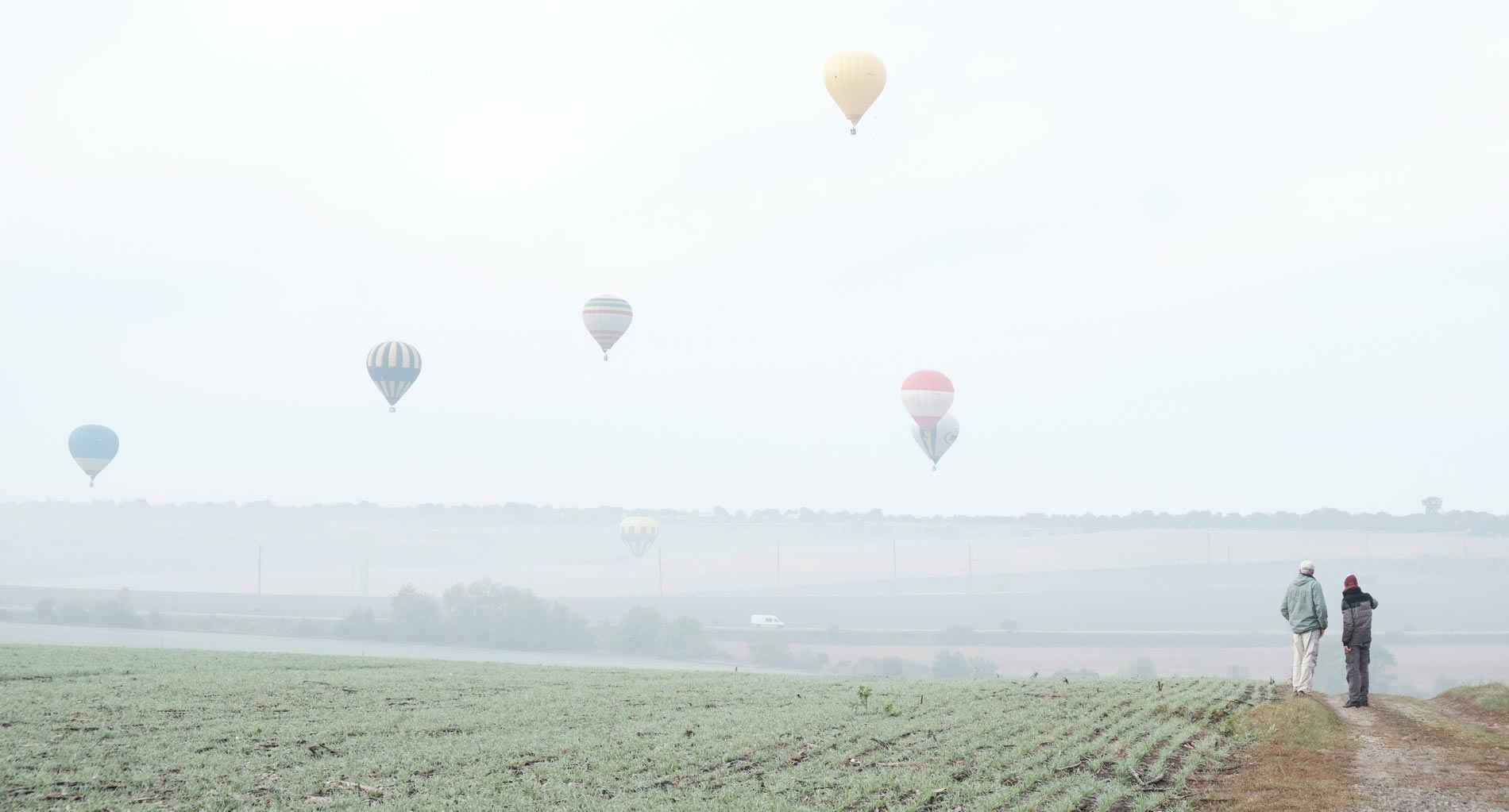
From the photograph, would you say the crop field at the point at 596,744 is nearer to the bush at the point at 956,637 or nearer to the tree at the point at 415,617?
the tree at the point at 415,617

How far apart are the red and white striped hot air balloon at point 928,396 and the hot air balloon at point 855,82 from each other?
3535cm

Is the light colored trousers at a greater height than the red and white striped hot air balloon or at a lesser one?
lesser

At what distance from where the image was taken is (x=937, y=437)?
11156 cm

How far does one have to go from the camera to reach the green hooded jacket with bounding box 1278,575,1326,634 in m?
23.9

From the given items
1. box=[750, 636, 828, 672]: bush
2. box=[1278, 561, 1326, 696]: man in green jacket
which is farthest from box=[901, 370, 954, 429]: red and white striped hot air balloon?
box=[1278, 561, 1326, 696]: man in green jacket

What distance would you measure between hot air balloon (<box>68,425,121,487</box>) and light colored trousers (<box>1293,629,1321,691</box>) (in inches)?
4466

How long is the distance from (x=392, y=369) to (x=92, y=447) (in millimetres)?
37196

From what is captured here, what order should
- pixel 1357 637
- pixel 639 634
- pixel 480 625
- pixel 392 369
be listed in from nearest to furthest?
pixel 1357 637 < pixel 392 369 < pixel 639 634 < pixel 480 625

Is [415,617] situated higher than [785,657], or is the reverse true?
[415,617]

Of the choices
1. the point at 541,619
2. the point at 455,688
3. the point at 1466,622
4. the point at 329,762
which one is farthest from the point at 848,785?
the point at 1466,622

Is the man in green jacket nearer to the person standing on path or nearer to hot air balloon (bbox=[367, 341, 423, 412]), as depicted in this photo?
Answer: the person standing on path

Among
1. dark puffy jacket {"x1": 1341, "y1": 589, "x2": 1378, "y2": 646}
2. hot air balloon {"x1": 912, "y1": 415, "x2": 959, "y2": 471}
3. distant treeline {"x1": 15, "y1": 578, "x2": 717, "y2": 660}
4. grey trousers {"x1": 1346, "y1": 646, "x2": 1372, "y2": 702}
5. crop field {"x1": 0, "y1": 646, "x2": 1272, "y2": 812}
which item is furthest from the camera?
distant treeline {"x1": 15, "y1": 578, "x2": 717, "y2": 660}

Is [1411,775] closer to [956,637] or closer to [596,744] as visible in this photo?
[596,744]

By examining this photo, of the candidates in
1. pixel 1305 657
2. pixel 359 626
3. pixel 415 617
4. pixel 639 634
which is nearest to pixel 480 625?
pixel 415 617
